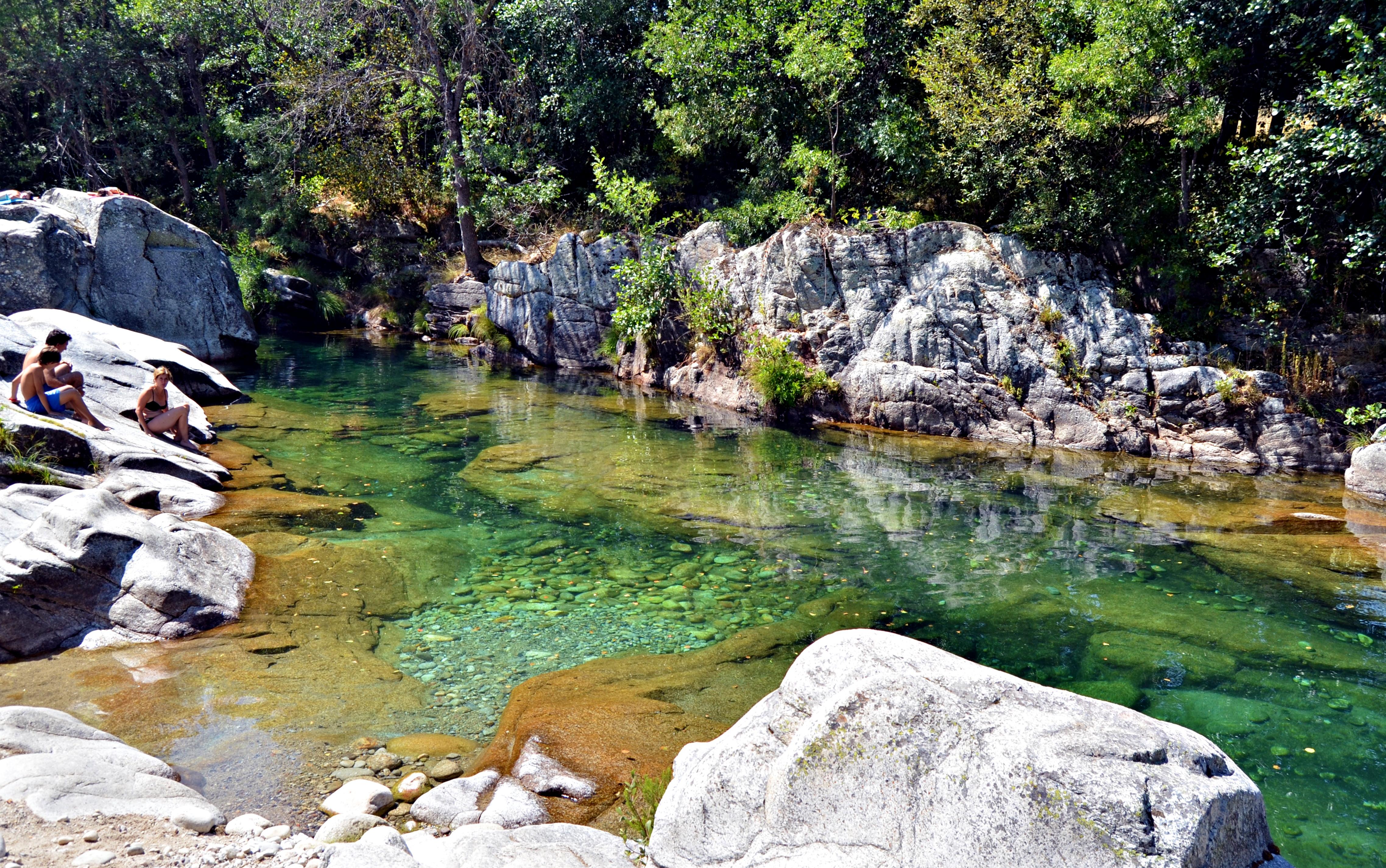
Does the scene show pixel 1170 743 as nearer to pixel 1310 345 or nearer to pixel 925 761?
pixel 925 761

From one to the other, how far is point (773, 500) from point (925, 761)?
7.96 metres

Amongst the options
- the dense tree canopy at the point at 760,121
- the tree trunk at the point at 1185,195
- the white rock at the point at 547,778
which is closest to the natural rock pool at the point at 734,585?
the white rock at the point at 547,778

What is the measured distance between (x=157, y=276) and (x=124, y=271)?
657mm

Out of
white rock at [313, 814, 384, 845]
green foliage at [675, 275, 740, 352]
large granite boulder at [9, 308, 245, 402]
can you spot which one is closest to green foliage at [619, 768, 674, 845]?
white rock at [313, 814, 384, 845]

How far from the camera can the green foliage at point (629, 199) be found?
20656 mm

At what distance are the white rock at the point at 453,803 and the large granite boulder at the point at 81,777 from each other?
3.46ft

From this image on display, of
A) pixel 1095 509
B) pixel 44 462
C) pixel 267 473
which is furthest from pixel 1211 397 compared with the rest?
pixel 44 462

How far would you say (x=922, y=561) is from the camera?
9.37 meters

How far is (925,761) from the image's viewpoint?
358 cm

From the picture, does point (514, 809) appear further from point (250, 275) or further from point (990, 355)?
point (250, 275)

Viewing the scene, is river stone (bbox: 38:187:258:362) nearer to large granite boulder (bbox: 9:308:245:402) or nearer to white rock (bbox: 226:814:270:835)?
large granite boulder (bbox: 9:308:245:402)

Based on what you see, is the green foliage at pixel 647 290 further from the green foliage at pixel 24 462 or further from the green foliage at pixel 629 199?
the green foliage at pixel 24 462

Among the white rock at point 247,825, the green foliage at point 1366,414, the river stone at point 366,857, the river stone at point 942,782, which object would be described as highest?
the green foliage at point 1366,414

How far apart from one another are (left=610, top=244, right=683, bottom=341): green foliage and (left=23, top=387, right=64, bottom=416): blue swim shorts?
11.8m
